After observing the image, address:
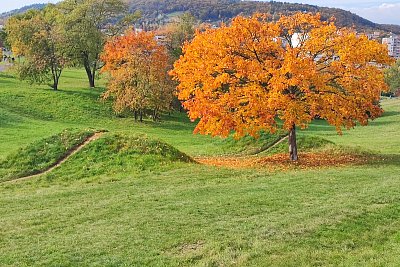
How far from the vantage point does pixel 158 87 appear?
1865 inches

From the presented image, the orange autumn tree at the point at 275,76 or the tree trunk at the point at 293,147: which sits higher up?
the orange autumn tree at the point at 275,76

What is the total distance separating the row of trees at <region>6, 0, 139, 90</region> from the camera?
52.5m

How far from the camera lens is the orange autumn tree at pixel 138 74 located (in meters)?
47.3

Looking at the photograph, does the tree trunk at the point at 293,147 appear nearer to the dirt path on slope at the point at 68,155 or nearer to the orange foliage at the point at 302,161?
the orange foliage at the point at 302,161

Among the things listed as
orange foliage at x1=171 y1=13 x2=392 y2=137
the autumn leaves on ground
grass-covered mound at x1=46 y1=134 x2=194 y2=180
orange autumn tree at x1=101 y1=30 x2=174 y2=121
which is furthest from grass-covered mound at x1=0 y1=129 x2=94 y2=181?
orange autumn tree at x1=101 y1=30 x2=174 y2=121

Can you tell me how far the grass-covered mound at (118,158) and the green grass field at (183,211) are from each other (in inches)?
1.8

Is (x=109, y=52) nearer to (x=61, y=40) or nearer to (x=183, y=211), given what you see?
(x=61, y=40)

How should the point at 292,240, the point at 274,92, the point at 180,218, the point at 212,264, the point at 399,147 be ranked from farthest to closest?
the point at 399,147, the point at 274,92, the point at 180,218, the point at 292,240, the point at 212,264

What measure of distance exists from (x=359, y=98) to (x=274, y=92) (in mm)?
4218

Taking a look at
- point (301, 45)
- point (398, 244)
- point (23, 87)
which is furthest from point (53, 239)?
point (23, 87)

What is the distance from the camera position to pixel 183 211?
13.2 metres

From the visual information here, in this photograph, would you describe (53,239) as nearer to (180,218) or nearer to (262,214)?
(180,218)

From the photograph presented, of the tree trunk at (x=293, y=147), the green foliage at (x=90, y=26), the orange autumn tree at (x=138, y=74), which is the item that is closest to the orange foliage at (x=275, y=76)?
the tree trunk at (x=293, y=147)

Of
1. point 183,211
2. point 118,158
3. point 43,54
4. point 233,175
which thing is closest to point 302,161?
point 233,175
